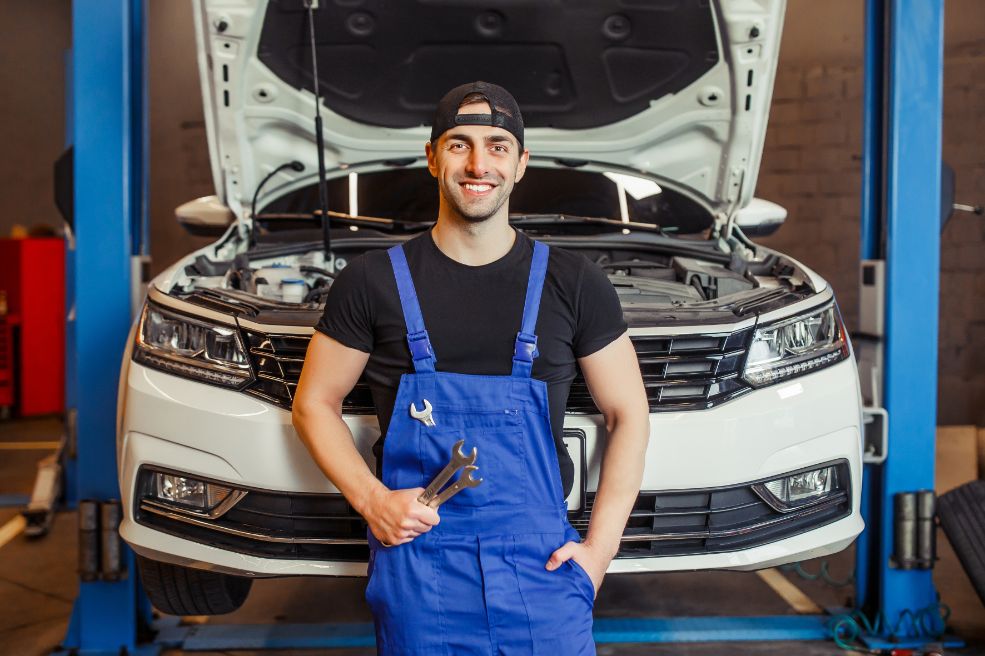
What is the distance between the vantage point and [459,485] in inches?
61.9

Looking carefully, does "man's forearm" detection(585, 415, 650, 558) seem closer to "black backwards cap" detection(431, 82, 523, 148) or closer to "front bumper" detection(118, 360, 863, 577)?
"front bumper" detection(118, 360, 863, 577)

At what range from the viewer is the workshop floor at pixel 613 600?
286 centimetres

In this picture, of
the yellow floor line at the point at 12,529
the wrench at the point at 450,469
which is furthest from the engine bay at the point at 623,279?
the yellow floor line at the point at 12,529

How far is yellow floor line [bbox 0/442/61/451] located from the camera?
6.41 meters

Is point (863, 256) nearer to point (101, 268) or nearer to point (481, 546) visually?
point (481, 546)

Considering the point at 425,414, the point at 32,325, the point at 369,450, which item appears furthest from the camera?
the point at 32,325

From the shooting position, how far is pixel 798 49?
7.01 m

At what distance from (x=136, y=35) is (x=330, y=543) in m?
1.74

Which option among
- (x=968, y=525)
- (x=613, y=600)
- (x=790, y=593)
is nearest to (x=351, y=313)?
(x=613, y=600)

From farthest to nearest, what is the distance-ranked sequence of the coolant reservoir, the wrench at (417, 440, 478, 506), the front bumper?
1. the coolant reservoir
2. the front bumper
3. the wrench at (417, 440, 478, 506)

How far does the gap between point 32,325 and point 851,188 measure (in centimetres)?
631

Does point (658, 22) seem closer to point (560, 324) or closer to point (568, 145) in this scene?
point (568, 145)

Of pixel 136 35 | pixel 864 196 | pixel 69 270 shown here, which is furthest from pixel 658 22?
pixel 69 270

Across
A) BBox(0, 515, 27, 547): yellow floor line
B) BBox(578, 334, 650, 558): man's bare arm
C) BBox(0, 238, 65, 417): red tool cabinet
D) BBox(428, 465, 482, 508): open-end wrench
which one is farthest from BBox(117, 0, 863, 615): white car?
BBox(0, 238, 65, 417): red tool cabinet
